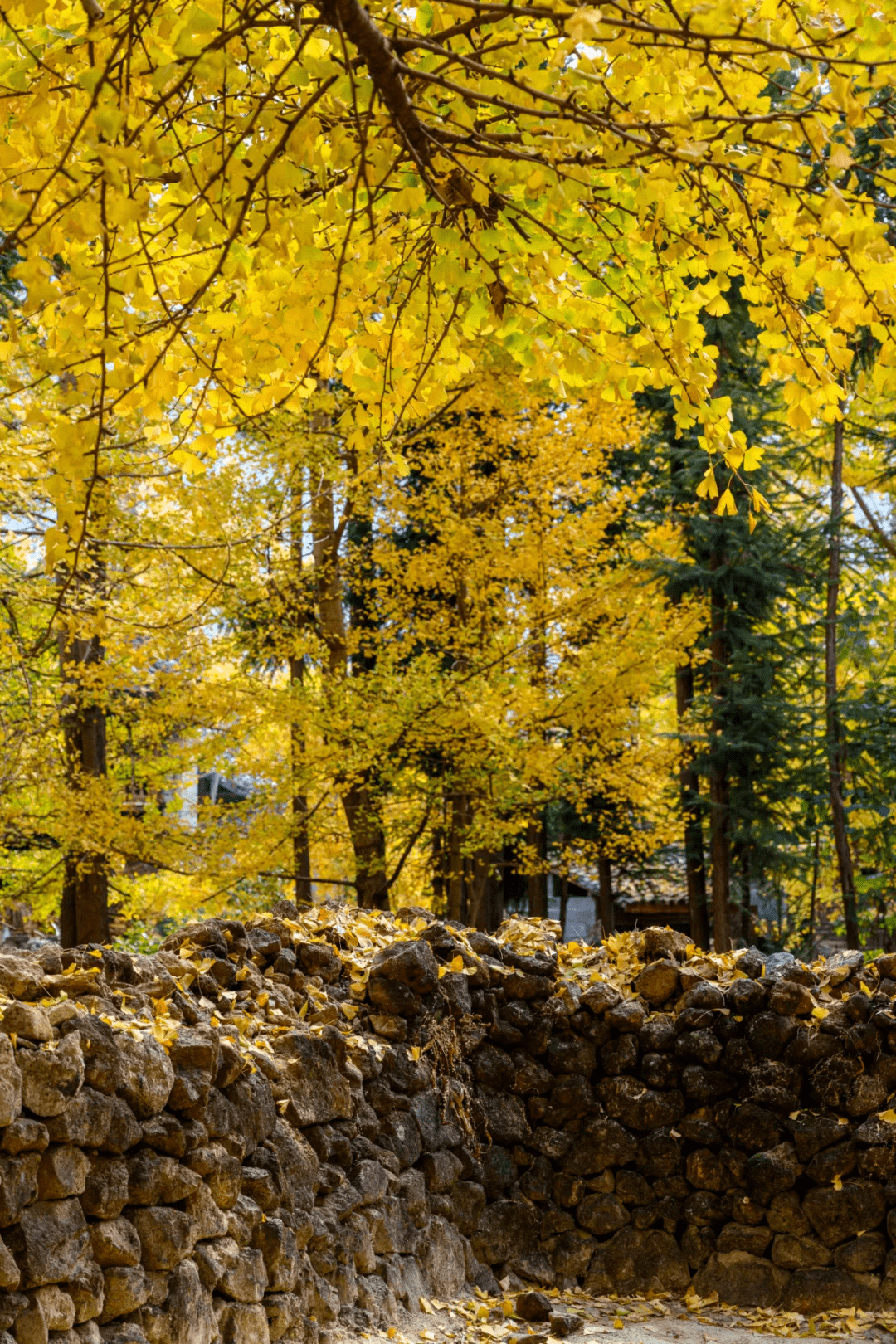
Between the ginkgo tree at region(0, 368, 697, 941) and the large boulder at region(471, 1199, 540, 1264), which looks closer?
the large boulder at region(471, 1199, 540, 1264)

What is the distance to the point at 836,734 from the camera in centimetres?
975

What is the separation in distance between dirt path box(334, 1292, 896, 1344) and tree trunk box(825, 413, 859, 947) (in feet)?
16.1

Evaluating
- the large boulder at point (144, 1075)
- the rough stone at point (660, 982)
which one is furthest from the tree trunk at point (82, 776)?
the large boulder at point (144, 1075)

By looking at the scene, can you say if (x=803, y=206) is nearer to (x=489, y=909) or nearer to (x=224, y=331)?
(x=224, y=331)

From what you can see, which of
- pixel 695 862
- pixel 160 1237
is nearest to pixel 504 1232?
pixel 160 1237

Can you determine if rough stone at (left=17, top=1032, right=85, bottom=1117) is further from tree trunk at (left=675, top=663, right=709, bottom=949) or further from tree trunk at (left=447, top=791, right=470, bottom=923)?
tree trunk at (left=675, top=663, right=709, bottom=949)

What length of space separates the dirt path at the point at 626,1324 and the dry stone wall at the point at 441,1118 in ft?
0.29

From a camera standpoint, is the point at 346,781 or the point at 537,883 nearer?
the point at 346,781

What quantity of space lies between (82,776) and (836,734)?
240 inches

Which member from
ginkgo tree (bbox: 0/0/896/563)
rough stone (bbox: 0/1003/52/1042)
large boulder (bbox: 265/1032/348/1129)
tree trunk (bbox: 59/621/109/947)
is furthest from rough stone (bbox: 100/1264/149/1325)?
tree trunk (bbox: 59/621/109/947)

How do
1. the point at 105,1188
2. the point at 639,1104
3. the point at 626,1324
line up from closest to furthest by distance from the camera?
the point at 105,1188, the point at 626,1324, the point at 639,1104

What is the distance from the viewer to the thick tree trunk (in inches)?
402

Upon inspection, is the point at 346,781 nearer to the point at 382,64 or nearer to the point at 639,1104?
the point at 639,1104

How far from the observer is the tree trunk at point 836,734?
963 cm
